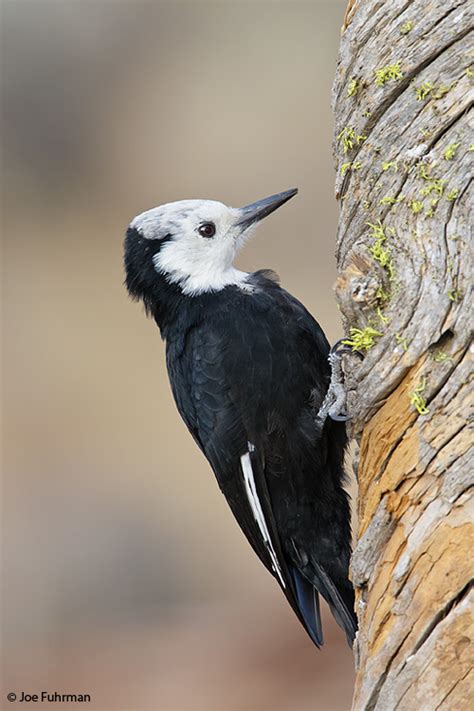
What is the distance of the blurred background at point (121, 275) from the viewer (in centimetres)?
677

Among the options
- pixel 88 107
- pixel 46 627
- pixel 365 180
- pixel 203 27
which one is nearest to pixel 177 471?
pixel 46 627

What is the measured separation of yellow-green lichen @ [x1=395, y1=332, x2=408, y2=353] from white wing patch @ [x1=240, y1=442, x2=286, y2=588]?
101cm

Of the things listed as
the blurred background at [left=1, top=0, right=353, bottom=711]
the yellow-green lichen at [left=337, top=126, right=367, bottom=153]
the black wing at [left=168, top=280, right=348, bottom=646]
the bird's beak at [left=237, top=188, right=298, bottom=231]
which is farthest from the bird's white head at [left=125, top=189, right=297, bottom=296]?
the blurred background at [left=1, top=0, right=353, bottom=711]

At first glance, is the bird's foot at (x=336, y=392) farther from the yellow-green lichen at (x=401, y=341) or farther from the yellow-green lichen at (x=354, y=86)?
the yellow-green lichen at (x=354, y=86)

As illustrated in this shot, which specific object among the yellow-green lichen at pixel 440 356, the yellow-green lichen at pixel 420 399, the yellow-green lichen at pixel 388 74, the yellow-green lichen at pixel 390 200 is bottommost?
the yellow-green lichen at pixel 420 399

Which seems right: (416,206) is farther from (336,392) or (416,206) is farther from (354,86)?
(336,392)

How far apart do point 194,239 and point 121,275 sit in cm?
425

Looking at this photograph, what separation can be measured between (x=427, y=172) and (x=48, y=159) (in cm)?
601

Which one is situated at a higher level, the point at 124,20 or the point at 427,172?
the point at 124,20

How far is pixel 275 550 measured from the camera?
143 inches

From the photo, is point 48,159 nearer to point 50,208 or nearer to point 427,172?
point 50,208

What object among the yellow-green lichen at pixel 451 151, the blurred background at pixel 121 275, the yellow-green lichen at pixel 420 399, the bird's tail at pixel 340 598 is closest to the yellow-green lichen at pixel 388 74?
the yellow-green lichen at pixel 451 151

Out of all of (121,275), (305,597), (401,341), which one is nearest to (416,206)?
(401,341)

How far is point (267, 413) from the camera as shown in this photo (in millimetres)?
3514
